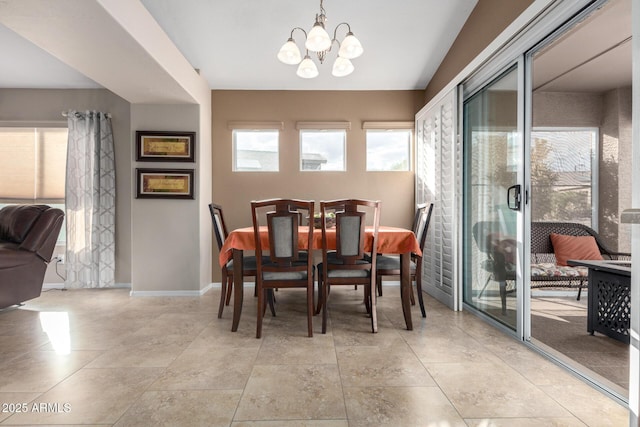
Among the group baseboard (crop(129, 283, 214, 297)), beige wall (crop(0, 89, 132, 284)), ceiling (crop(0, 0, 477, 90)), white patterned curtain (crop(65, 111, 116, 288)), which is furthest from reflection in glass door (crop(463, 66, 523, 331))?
white patterned curtain (crop(65, 111, 116, 288))

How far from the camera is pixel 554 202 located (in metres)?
4.34

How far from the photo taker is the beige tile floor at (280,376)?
4.95 ft

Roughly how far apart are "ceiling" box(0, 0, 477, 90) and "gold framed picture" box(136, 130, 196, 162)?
0.67 m

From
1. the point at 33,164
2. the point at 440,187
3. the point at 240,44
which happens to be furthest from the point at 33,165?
the point at 440,187

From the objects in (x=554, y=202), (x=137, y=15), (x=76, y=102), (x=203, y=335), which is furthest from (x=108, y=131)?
(x=554, y=202)

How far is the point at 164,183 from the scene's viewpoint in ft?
12.8

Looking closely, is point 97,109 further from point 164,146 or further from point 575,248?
point 575,248

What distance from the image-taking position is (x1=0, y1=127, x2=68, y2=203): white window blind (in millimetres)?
4332

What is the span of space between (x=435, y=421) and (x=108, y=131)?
181 inches

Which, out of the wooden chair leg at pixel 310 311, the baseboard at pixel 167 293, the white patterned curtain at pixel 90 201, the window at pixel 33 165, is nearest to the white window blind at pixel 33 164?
the window at pixel 33 165

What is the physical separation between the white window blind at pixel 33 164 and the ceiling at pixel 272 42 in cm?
61

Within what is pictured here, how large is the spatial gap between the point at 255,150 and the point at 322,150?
0.87 m

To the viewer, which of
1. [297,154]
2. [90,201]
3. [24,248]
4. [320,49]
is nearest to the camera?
[320,49]

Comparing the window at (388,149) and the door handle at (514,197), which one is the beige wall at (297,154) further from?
the door handle at (514,197)
